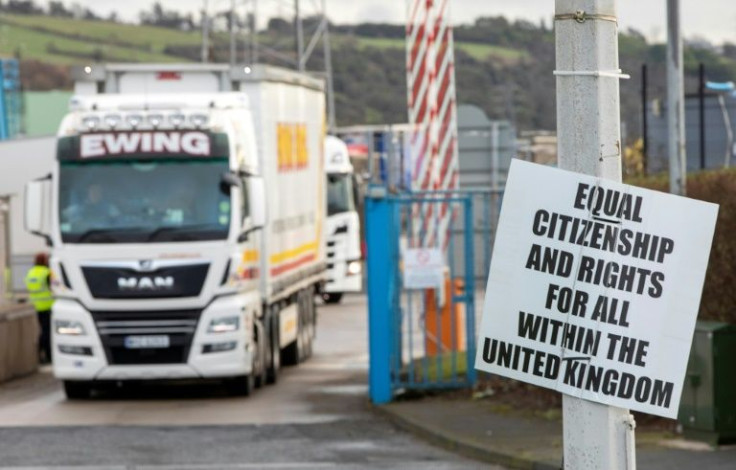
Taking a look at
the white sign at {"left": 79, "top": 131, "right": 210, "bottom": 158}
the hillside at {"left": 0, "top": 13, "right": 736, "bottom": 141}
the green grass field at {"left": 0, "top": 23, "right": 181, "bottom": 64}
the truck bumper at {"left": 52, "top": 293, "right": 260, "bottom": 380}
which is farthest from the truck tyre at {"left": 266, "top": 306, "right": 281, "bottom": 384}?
the green grass field at {"left": 0, "top": 23, "right": 181, "bottom": 64}

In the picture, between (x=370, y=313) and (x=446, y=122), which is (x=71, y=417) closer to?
(x=370, y=313)

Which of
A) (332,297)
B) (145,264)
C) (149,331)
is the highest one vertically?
(145,264)

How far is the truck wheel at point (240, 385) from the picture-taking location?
64.7 ft

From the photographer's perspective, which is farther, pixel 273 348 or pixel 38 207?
pixel 273 348

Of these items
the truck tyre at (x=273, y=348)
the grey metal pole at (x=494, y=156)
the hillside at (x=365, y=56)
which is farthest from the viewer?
the hillside at (x=365, y=56)

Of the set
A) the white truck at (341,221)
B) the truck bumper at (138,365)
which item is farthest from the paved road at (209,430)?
the white truck at (341,221)

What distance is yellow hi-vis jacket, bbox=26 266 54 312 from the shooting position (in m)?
24.1

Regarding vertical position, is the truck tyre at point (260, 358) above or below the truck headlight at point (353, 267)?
above

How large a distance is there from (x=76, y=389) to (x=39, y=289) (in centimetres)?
479

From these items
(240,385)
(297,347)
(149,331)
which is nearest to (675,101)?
(149,331)

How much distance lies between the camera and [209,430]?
16422 millimetres

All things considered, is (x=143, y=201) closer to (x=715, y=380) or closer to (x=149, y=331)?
(x=149, y=331)

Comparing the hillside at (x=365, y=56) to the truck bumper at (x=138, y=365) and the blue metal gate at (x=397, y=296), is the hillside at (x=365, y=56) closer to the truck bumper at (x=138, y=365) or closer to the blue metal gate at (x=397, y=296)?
the blue metal gate at (x=397, y=296)

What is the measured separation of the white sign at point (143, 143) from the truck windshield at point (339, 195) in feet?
62.8
